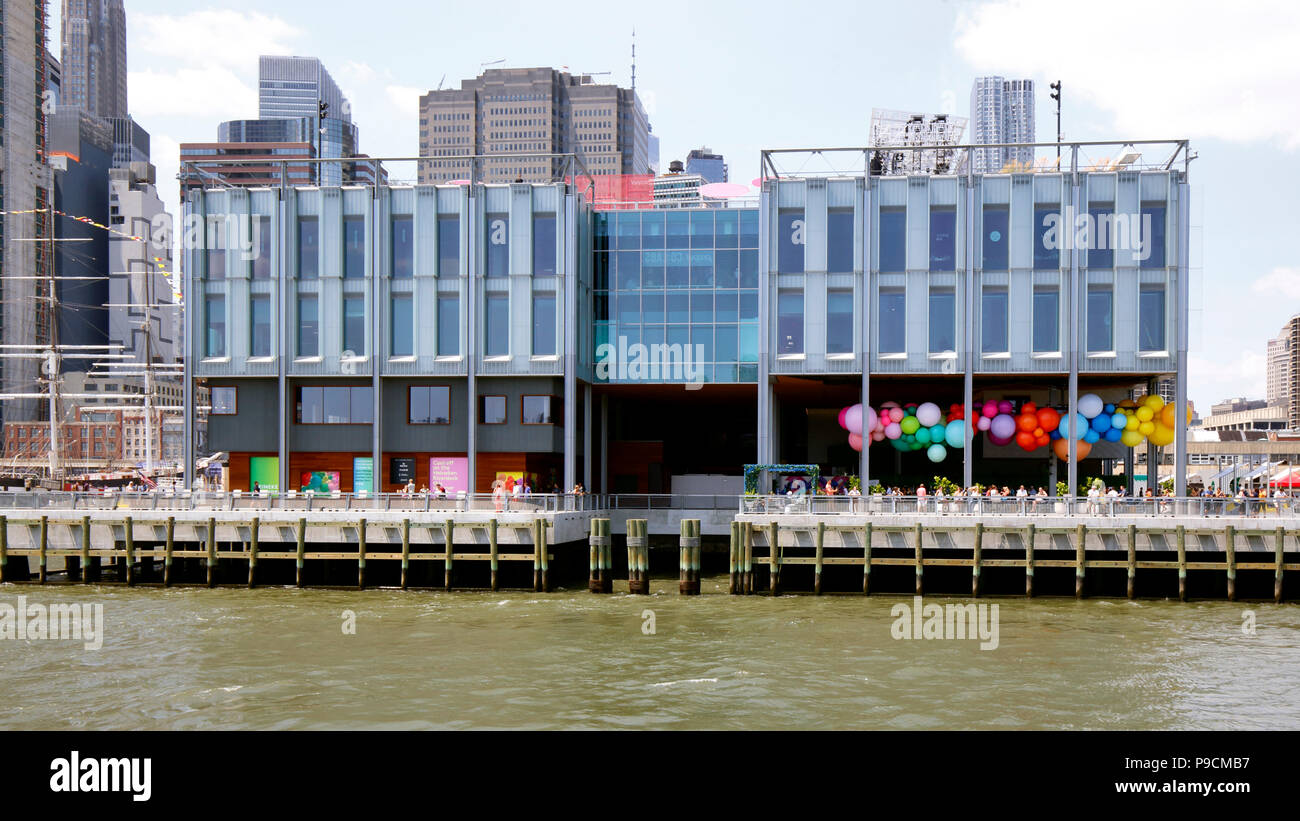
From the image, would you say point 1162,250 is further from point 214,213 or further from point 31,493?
point 31,493

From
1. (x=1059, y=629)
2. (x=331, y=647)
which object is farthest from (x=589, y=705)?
(x=1059, y=629)

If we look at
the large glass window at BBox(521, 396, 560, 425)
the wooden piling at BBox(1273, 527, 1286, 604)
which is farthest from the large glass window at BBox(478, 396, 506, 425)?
the wooden piling at BBox(1273, 527, 1286, 604)

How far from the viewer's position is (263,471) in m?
50.7

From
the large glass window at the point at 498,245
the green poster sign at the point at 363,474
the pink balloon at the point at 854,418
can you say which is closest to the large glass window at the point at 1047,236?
the pink balloon at the point at 854,418

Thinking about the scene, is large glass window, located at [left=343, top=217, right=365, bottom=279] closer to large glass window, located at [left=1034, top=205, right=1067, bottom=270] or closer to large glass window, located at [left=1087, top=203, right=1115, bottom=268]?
large glass window, located at [left=1034, top=205, right=1067, bottom=270]

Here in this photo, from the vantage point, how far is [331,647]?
1113 inches

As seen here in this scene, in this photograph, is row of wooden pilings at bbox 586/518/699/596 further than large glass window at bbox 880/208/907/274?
No

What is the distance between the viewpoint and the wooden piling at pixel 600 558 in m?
38.8

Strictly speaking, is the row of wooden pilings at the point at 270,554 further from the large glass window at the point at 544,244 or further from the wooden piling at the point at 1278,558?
the wooden piling at the point at 1278,558

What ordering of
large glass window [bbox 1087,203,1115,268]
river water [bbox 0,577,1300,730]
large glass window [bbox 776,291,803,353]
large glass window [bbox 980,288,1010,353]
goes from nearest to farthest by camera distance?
river water [bbox 0,577,1300,730]
large glass window [bbox 1087,203,1115,268]
large glass window [bbox 980,288,1010,353]
large glass window [bbox 776,291,803,353]

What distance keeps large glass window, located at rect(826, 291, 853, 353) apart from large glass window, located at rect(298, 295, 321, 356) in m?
23.3

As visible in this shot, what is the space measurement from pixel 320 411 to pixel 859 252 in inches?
1010

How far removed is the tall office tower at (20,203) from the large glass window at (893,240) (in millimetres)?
168100

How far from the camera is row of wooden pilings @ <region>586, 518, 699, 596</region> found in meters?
38.5
